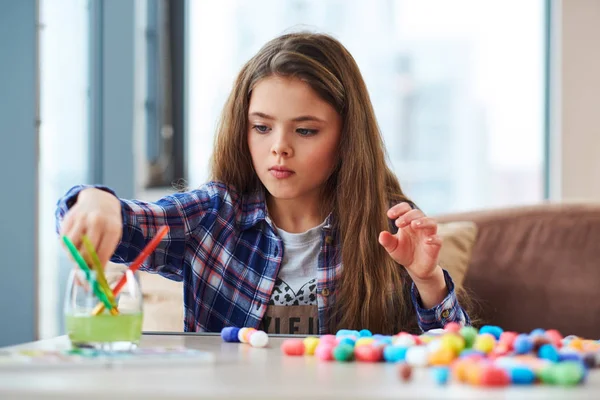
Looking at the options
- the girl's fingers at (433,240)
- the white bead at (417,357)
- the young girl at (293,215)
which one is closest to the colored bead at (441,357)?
the white bead at (417,357)

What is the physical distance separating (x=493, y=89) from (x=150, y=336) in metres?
4.76

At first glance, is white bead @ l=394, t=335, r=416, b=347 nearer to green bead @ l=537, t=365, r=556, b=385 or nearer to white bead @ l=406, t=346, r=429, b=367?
white bead @ l=406, t=346, r=429, b=367

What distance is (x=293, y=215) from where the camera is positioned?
1614 mm

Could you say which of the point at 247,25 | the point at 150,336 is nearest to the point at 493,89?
the point at 247,25

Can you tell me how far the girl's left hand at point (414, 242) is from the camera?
3.81 feet

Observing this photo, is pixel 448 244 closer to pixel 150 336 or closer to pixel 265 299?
pixel 265 299

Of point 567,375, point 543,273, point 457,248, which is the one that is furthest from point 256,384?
point 543,273

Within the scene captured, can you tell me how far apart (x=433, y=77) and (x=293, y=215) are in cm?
469

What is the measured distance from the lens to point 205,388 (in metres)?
0.70

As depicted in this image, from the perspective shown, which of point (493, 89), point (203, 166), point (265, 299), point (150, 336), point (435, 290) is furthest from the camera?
point (493, 89)

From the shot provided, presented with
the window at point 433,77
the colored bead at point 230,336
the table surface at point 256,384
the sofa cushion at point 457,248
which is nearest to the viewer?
the table surface at point 256,384

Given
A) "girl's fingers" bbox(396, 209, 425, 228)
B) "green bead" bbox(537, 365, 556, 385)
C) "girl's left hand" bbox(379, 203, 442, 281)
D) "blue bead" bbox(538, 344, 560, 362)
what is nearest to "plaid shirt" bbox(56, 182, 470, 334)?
"girl's left hand" bbox(379, 203, 442, 281)

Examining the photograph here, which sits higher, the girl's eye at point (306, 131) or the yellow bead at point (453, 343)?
the girl's eye at point (306, 131)

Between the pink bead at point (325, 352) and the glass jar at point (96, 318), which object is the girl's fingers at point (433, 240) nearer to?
the pink bead at point (325, 352)
